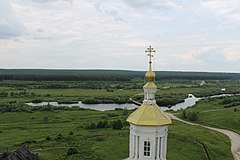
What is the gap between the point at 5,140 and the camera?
1395 inches

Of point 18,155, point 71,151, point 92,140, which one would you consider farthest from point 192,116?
point 18,155

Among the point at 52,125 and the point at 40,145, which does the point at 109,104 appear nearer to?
the point at 52,125

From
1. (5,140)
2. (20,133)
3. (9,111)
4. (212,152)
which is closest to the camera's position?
(212,152)

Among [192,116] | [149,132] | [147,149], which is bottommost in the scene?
[192,116]

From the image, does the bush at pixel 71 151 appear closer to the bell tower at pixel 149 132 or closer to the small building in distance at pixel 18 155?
the small building in distance at pixel 18 155

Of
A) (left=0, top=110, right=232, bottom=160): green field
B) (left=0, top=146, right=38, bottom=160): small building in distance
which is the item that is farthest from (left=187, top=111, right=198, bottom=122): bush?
(left=0, top=146, right=38, bottom=160): small building in distance

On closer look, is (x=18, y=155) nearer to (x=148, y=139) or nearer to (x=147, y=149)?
(x=147, y=149)

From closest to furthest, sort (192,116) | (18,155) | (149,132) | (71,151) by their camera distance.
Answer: (149,132)
(18,155)
(71,151)
(192,116)

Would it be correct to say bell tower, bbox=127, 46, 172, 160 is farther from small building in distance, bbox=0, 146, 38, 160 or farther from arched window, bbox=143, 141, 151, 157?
small building in distance, bbox=0, 146, 38, 160

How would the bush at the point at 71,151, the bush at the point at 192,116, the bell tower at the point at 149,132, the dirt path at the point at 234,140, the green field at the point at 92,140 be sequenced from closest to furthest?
the bell tower at the point at 149,132 < the bush at the point at 71,151 < the green field at the point at 92,140 < the dirt path at the point at 234,140 < the bush at the point at 192,116

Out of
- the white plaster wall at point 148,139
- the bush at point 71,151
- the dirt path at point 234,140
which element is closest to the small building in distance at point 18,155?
the bush at point 71,151

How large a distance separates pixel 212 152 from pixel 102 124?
1619cm

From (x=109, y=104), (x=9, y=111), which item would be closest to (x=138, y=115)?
(x=9, y=111)

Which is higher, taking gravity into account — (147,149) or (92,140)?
(147,149)
